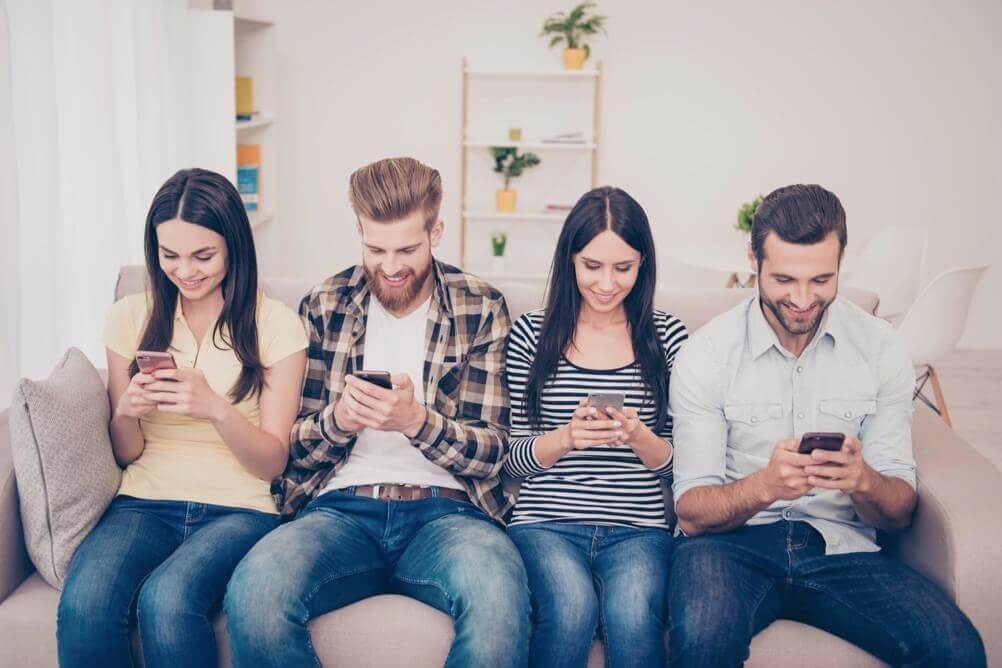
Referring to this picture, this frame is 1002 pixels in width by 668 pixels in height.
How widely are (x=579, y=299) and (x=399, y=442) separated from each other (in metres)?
0.46

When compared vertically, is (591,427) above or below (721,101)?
below

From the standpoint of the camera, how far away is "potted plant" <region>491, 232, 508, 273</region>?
5133 millimetres

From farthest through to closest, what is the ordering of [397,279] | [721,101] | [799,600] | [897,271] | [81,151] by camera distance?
[721,101] → [897,271] → [81,151] → [397,279] → [799,600]

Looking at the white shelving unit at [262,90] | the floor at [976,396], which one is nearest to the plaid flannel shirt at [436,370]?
the floor at [976,396]

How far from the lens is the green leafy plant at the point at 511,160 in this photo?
512 cm

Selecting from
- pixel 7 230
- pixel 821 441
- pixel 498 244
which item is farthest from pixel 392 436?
pixel 498 244

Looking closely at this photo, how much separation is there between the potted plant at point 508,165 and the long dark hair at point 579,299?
318cm

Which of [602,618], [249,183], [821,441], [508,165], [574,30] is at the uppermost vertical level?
[574,30]

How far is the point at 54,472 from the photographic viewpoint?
5.79 ft

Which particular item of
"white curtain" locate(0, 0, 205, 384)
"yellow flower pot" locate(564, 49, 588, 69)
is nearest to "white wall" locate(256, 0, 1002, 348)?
"yellow flower pot" locate(564, 49, 588, 69)

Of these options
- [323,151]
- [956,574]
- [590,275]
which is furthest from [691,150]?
[956,574]

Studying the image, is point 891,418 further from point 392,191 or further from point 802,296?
point 392,191

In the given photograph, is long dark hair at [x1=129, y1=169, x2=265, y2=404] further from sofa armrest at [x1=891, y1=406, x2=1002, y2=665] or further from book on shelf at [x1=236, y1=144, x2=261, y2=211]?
book on shelf at [x1=236, y1=144, x2=261, y2=211]

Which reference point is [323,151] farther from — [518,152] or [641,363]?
[641,363]
